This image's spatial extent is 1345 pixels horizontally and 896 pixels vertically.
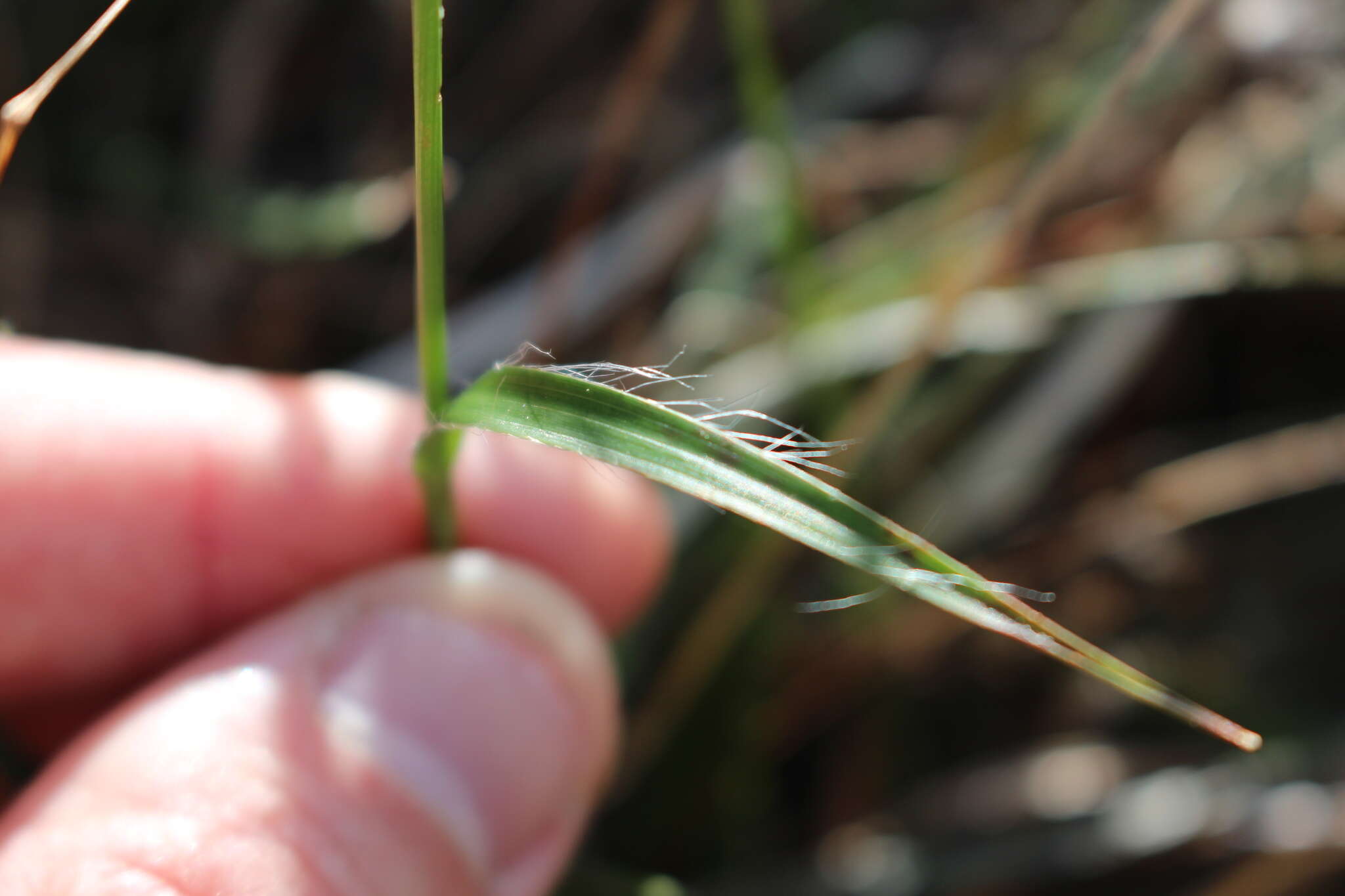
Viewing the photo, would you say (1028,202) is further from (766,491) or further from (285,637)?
(285,637)

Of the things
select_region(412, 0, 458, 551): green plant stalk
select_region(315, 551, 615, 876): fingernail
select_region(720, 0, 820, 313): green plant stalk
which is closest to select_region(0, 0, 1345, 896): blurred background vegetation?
select_region(720, 0, 820, 313): green plant stalk

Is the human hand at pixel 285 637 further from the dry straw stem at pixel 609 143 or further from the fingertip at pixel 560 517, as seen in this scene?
the dry straw stem at pixel 609 143

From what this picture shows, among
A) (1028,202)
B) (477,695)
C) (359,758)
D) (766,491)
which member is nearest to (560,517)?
(477,695)

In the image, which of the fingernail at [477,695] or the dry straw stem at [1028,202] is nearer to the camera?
the dry straw stem at [1028,202]

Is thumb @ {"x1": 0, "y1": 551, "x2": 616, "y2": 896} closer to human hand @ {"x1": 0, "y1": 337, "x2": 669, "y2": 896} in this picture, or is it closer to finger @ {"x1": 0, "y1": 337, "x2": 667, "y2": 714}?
human hand @ {"x1": 0, "y1": 337, "x2": 669, "y2": 896}

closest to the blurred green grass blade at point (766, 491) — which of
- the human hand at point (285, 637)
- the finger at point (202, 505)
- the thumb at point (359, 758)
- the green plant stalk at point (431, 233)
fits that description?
the green plant stalk at point (431, 233)

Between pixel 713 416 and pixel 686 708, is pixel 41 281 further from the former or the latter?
pixel 713 416

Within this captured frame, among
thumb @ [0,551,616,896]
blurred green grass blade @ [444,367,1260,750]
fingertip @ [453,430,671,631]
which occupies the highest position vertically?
blurred green grass blade @ [444,367,1260,750]

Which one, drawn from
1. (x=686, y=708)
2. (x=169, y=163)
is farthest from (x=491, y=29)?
(x=686, y=708)
